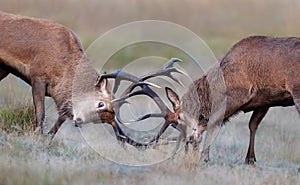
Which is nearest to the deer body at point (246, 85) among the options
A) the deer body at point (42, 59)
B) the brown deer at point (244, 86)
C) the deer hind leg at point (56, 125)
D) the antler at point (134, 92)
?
the brown deer at point (244, 86)

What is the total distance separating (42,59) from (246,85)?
10.7 ft

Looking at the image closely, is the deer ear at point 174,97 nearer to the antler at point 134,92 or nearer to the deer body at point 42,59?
the antler at point 134,92

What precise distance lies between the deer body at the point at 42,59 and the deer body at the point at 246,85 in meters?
1.80

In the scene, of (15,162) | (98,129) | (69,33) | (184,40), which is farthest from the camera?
(184,40)

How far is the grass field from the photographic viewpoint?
472 inches

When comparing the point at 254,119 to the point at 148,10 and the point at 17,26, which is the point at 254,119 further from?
the point at 148,10

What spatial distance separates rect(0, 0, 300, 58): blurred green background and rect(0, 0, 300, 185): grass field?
0.04 meters

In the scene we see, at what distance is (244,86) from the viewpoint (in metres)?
14.6

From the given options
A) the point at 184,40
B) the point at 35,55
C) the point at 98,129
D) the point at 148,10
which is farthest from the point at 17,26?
the point at 148,10

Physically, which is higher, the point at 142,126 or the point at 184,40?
the point at 184,40

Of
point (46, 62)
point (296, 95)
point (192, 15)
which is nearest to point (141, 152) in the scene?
point (46, 62)

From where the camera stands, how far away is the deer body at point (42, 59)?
588 inches

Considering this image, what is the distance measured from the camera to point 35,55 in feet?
49.0

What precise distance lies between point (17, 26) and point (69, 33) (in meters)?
0.88
